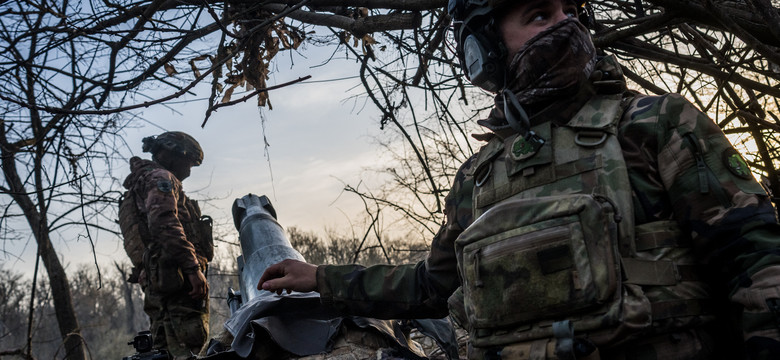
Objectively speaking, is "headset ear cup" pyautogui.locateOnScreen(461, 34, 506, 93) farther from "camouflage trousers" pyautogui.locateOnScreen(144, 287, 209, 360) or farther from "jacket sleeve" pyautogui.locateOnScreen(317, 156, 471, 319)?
"camouflage trousers" pyautogui.locateOnScreen(144, 287, 209, 360)

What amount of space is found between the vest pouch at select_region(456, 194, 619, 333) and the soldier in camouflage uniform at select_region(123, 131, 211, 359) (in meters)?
4.57

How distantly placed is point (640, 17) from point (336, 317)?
85.5 inches

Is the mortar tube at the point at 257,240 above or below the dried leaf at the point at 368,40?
below

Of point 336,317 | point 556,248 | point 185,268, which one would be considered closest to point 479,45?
point 556,248

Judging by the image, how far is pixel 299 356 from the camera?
2.24 metres

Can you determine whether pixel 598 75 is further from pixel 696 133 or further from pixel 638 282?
pixel 638 282

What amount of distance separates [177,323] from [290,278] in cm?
390

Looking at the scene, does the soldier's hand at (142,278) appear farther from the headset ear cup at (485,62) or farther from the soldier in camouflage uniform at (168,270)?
the headset ear cup at (485,62)

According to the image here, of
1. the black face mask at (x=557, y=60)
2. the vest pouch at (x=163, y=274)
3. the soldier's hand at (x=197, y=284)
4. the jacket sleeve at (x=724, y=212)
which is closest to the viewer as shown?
the jacket sleeve at (x=724, y=212)

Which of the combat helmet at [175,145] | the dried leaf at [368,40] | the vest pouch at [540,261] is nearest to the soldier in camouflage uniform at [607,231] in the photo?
the vest pouch at [540,261]

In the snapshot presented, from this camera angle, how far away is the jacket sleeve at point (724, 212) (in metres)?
1.38

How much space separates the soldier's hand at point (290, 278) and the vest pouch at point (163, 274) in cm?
358

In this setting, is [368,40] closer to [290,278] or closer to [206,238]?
[290,278]

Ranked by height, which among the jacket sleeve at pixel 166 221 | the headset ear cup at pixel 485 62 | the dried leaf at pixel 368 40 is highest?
the dried leaf at pixel 368 40
